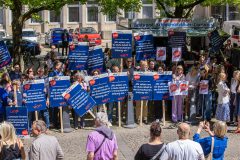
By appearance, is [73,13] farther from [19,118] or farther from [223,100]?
[19,118]

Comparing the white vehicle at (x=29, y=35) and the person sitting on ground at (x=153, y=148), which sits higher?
the white vehicle at (x=29, y=35)

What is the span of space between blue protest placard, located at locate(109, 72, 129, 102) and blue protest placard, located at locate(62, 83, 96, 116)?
93 cm

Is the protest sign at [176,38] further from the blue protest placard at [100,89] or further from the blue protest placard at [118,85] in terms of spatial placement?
the blue protest placard at [100,89]

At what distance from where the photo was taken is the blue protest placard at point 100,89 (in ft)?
51.1

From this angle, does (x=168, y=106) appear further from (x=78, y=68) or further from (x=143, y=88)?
(x=78, y=68)

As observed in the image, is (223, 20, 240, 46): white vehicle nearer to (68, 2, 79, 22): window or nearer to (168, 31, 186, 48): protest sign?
(168, 31, 186, 48): protest sign

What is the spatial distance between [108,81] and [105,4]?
27.1ft

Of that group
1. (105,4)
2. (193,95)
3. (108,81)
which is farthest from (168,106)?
(105,4)

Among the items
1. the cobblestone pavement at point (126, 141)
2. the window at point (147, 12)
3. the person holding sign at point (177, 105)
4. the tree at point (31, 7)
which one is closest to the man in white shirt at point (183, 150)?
the cobblestone pavement at point (126, 141)

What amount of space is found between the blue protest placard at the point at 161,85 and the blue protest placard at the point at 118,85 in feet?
2.68

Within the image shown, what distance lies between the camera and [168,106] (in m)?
17.1

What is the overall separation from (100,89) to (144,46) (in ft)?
9.93

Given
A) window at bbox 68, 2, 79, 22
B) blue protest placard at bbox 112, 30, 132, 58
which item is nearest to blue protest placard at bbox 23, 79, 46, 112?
blue protest placard at bbox 112, 30, 132, 58

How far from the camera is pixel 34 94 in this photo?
15.1 meters
